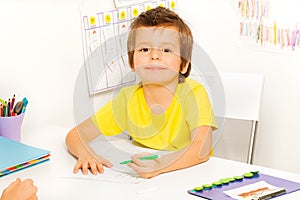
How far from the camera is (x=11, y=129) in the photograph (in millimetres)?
1429

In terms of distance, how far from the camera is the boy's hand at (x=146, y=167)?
1238 millimetres

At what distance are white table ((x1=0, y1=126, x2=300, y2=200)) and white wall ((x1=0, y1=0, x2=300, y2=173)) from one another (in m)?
0.31

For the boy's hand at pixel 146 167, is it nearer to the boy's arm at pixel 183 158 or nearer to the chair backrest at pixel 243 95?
the boy's arm at pixel 183 158

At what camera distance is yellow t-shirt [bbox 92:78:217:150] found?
1.47m

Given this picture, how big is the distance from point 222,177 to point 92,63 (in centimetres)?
71

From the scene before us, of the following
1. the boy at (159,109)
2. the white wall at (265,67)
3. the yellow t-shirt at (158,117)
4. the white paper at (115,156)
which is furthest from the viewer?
the white wall at (265,67)

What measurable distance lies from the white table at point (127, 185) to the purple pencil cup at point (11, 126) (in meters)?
0.14

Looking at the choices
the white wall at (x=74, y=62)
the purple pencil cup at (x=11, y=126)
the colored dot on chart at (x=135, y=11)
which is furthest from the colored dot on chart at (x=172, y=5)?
the purple pencil cup at (x=11, y=126)

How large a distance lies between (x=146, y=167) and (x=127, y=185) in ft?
0.34

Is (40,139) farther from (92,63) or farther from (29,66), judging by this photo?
(92,63)

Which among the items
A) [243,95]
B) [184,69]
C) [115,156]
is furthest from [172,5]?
[115,156]

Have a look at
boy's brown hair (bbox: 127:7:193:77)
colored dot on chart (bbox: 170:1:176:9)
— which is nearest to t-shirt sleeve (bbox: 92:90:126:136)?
boy's brown hair (bbox: 127:7:193:77)

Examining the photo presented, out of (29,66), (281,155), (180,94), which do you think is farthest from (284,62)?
(29,66)

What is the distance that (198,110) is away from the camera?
144 cm
